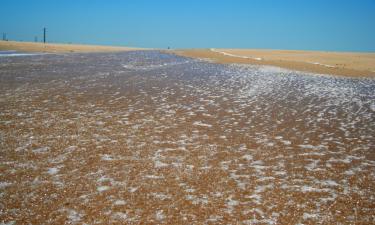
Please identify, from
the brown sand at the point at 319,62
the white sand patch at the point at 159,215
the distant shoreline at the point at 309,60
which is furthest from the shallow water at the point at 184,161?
the distant shoreline at the point at 309,60

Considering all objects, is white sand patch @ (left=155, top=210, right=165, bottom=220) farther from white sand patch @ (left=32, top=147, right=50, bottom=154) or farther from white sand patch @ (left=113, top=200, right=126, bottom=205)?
white sand patch @ (left=32, top=147, right=50, bottom=154)

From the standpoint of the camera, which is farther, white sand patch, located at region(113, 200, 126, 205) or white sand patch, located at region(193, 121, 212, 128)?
white sand patch, located at region(193, 121, 212, 128)

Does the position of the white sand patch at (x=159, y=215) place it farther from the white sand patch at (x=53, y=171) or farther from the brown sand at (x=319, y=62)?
the brown sand at (x=319, y=62)

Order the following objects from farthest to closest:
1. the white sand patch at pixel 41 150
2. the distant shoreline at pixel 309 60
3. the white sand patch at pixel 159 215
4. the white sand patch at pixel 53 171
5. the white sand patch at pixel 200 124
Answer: the distant shoreline at pixel 309 60
the white sand patch at pixel 200 124
the white sand patch at pixel 41 150
the white sand patch at pixel 53 171
the white sand patch at pixel 159 215

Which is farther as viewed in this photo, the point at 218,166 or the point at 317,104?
the point at 317,104

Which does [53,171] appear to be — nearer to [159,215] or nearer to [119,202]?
[119,202]

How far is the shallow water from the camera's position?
5680 mm

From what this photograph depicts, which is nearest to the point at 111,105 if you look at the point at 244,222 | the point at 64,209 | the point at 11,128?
the point at 11,128

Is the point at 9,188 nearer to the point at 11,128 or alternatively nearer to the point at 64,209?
the point at 64,209

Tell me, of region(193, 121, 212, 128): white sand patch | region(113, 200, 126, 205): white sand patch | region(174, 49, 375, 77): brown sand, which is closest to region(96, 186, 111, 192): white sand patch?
region(113, 200, 126, 205): white sand patch

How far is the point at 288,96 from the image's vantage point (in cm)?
1791

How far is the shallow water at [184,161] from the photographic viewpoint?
18.6 feet

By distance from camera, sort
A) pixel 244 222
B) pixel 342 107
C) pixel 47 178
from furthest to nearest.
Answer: pixel 342 107 → pixel 47 178 → pixel 244 222

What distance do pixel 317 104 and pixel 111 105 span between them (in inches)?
365
